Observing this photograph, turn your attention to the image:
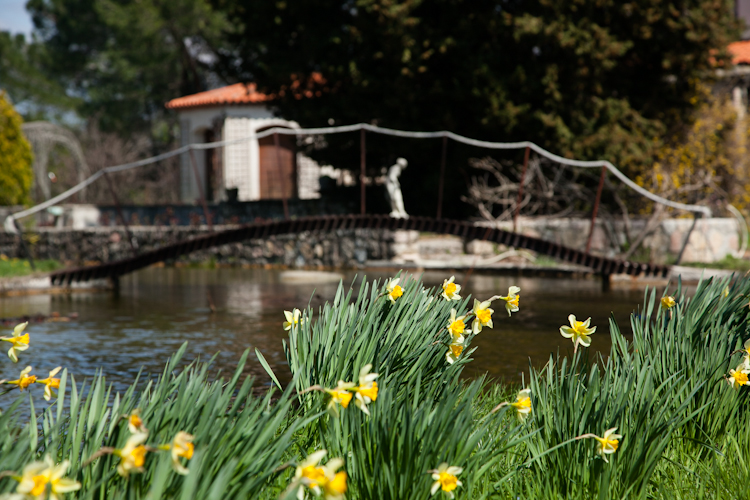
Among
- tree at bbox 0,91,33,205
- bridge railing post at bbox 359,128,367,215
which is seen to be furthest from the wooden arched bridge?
tree at bbox 0,91,33,205

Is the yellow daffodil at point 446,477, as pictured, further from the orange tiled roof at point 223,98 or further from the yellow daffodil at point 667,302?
the orange tiled roof at point 223,98

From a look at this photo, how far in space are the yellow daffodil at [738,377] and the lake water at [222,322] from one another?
2.81 ft

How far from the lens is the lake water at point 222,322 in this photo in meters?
6.09

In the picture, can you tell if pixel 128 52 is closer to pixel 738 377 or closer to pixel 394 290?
pixel 394 290

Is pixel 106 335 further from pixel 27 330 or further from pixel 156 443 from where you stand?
pixel 156 443

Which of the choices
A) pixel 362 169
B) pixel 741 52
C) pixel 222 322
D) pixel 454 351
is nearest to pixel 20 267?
pixel 222 322

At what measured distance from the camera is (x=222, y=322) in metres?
8.32

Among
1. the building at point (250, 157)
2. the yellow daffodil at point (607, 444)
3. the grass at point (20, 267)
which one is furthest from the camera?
the building at point (250, 157)

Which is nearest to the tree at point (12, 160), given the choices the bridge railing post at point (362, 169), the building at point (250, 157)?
the building at point (250, 157)

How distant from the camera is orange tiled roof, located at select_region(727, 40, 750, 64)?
17.2 meters

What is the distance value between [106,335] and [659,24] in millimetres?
11467

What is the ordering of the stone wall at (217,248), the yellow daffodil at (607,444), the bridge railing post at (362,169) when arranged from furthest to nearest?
the stone wall at (217,248), the bridge railing post at (362,169), the yellow daffodil at (607,444)

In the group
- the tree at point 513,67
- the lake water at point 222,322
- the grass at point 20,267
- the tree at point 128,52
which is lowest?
the lake water at point 222,322

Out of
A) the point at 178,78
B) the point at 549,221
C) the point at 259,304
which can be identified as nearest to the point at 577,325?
the point at 259,304
